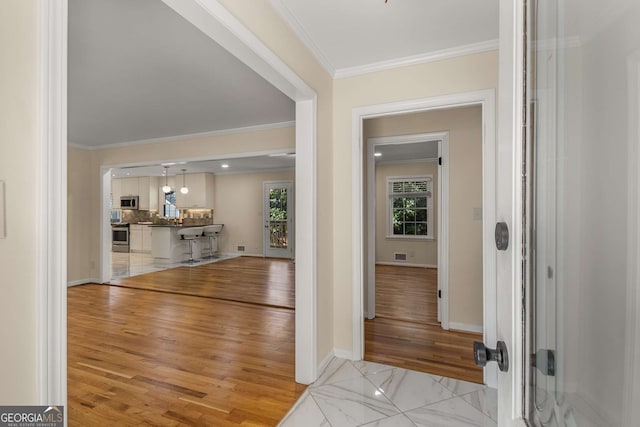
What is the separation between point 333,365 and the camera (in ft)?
8.59

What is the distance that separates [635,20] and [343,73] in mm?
2521

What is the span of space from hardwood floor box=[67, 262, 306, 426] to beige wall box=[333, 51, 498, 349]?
63cm

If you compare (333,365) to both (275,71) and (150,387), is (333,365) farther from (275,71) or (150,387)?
(275,71)

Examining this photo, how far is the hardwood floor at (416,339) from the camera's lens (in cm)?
262

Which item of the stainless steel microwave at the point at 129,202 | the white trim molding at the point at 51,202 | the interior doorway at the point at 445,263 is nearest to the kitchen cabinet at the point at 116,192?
the stainless steel microwave at the point at 129,202

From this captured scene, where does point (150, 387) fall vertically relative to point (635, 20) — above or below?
below

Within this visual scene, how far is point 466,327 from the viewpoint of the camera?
3.41 meters

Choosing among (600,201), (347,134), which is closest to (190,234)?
(347,134)

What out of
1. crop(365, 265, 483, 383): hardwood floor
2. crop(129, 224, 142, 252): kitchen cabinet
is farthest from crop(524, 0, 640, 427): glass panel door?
crop(129, 224, 142, 252): kitchen cabinet

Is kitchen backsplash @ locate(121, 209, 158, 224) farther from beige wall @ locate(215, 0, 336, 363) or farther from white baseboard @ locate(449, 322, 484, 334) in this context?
white baseboard @ locate(449, 322, 484, 334)

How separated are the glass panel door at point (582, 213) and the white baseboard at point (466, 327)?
3.15 meters

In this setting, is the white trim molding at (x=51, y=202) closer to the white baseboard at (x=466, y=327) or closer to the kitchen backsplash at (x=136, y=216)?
the white baseboard at (x=466, y=327)

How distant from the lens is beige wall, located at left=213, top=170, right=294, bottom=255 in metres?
9.11

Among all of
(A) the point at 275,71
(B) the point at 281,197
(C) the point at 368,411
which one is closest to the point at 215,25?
(A) the point at 275,71
